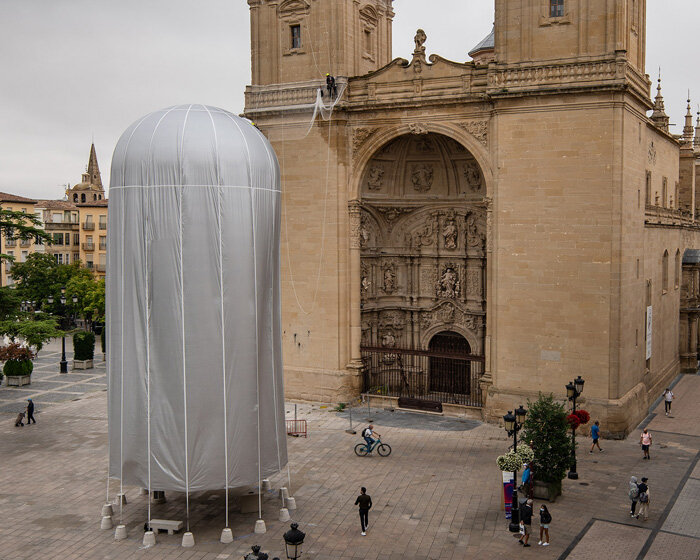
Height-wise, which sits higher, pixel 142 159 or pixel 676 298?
pixel 142 159

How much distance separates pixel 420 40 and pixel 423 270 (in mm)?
9233

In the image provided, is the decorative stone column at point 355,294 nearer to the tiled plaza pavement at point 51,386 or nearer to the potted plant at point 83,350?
the tiled plaza pavement at point 51,386

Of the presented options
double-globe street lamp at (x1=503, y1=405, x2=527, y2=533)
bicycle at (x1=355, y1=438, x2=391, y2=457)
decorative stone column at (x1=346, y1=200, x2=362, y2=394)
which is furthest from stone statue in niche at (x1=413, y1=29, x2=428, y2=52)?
double-globe street lamp at (x1=503, y1=405, x2=527, y2=533)

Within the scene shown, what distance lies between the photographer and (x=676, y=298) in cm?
3625

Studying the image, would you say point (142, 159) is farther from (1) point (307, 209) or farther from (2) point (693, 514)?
(2) point (693, 514)

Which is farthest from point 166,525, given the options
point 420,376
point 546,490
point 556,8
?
point 556,8

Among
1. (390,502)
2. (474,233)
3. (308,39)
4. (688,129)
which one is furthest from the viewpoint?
(688,129)

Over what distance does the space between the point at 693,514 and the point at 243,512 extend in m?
11.3

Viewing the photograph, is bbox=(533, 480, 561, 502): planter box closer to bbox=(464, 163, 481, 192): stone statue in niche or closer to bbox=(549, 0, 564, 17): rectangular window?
bbox=(464, 163, 481, 192): stone statue in niche

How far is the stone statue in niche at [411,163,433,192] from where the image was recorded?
30.8m

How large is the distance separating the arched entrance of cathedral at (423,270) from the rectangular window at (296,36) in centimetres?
549

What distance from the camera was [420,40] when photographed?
28.3 m

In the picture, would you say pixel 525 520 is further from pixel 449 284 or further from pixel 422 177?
pixel 422 177

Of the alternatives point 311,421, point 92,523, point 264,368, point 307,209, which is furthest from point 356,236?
point 92,523
